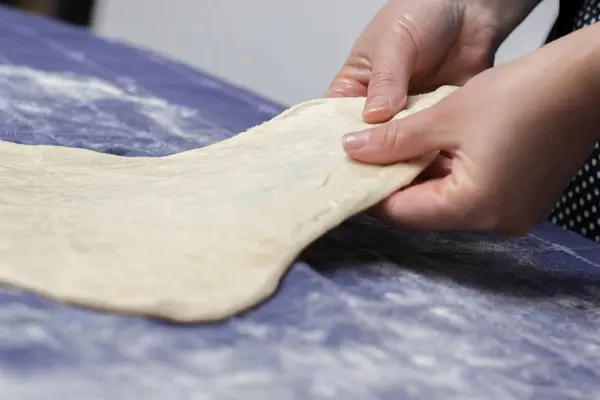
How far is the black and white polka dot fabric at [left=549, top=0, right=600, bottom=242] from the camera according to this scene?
93 centimetres

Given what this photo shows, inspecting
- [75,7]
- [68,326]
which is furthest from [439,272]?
[75,7]

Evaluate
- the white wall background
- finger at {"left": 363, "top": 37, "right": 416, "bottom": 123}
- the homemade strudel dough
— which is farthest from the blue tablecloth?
the white wall background

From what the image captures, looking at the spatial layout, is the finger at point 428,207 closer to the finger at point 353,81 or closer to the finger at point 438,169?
the finger at point 438,169

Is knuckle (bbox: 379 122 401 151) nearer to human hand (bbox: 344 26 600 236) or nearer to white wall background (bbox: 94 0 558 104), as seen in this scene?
human hand (bbox: 344 26 600 236)

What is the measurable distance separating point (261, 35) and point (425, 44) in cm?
146

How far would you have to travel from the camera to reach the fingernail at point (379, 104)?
0.74 m

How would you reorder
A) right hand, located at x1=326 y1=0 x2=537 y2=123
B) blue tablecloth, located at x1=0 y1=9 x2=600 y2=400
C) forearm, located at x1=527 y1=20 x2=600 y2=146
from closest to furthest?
1. blue tablecloth, located at x1=0 y1=9 x2=600 y2=400
2. forearm, located at x1=527 y1=20 x2=600 y2=146
3. right hand, located at x1=326 y1=0 x2=537 y2=123

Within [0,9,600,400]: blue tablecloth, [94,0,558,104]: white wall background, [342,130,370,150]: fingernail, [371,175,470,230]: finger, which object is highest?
[342,130,370,150]: fingernail

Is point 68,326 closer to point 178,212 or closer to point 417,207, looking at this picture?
point 178,212

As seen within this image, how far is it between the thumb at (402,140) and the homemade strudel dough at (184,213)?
0.01 metres

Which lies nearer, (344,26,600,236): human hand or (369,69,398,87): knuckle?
(344,26,600,236): human hand

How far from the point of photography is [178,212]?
1.95 feet

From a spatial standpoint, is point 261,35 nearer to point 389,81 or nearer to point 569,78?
point 389,81

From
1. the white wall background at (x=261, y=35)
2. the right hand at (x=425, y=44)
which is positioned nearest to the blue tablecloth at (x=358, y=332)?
the right hand at (x=425, y=44)
